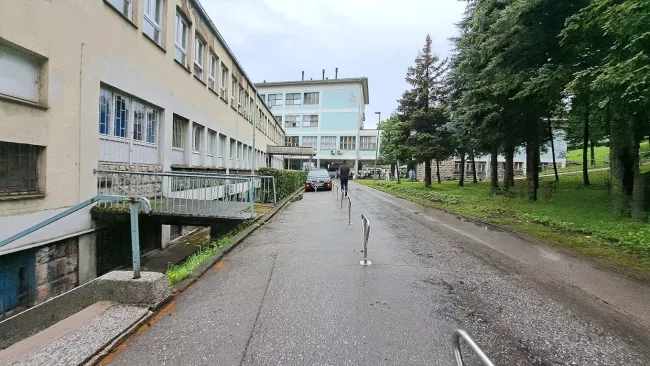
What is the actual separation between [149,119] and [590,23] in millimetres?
11920

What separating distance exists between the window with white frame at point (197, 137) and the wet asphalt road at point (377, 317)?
9.27 metres

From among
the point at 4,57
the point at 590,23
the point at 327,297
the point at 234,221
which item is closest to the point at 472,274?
the point at 327,297

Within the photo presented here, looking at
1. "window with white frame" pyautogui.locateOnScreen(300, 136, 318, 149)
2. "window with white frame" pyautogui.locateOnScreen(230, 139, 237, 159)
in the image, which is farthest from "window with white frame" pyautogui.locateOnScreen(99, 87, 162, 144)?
"window with white frame" pyautogui.locateOnScreen(300, 136, 318, 149)

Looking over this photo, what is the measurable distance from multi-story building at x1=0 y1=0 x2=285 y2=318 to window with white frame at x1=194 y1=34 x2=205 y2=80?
1.36 meters

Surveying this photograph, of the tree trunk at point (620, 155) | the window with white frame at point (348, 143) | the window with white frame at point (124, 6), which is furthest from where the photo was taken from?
the window with white frame at point (348, 143)

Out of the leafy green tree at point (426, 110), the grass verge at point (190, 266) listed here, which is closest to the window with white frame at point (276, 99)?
the leafy green tree at point (426, 110)

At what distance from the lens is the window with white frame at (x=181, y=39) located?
12.0 m

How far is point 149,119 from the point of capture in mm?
10312

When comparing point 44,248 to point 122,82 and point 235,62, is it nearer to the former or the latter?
point 122,82

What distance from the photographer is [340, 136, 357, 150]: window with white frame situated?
199 ft

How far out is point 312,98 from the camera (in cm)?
6247

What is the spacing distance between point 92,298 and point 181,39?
443 inches

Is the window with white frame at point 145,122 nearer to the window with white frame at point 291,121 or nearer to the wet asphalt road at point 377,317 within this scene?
the wet asphalt road at point 377,317

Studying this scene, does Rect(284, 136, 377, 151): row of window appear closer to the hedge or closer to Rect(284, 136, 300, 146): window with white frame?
Rect(284, 136, 300, 146): window with white frame
